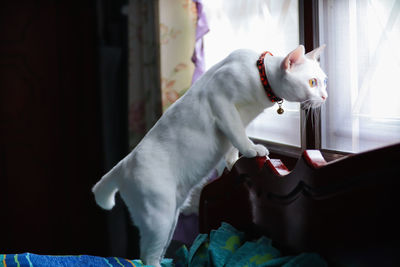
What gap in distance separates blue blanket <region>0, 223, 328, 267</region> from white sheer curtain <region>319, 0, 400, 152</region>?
33 centimetres

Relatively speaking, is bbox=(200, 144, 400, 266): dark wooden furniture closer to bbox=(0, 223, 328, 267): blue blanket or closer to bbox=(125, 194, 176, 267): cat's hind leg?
bbox=(0, 223, 328, 267): blue blanket

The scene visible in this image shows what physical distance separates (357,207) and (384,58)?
16.8 inches

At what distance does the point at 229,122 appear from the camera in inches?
23.8

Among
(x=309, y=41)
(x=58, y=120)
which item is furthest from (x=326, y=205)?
(x=58, y=120)

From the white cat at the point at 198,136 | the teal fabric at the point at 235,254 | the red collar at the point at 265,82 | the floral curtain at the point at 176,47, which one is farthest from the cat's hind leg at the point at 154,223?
the floral curtain at the point at 176,47

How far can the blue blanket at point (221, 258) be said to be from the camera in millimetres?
608

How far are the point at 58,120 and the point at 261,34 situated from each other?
1.43m

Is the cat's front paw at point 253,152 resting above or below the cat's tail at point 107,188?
above

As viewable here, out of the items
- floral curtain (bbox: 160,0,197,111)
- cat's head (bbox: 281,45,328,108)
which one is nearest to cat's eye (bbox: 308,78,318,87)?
cat's head (bbox: 281,45,328,108)

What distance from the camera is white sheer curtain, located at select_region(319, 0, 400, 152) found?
785mm

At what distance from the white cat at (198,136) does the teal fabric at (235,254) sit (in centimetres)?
10

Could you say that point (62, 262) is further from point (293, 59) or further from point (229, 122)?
point (293, 59)

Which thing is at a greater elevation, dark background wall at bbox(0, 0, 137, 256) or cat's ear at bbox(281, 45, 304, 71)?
cat's ear at bbox(281, 45, 304, 71)

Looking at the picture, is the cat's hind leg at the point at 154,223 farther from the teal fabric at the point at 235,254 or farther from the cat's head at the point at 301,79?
the cat's head at the point at 301,79
